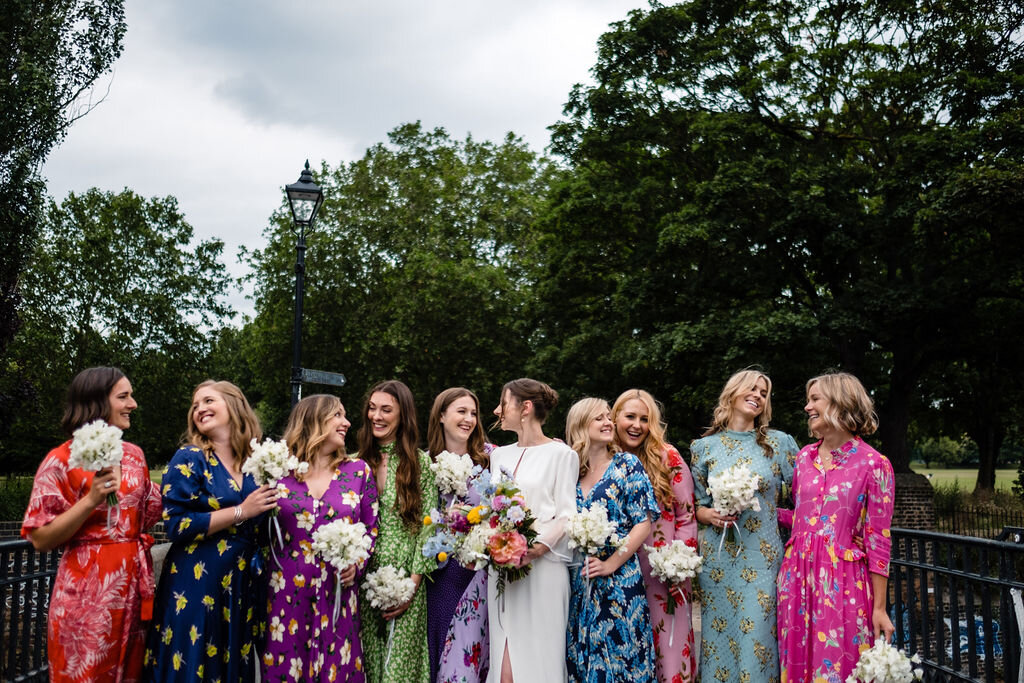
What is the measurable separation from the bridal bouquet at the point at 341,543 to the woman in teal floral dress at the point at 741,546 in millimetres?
2148

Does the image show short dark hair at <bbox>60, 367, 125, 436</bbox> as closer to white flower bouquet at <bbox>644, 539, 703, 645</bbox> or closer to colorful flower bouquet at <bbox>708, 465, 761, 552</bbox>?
white flower bouquet at <bbox>644, 539, 703, 645</bbox>

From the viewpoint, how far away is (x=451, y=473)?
16.4 ft

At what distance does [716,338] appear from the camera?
18.1 metres

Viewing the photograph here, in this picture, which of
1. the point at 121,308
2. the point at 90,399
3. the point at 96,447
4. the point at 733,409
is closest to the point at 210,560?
the point at 96,447

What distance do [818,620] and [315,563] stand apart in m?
2.82

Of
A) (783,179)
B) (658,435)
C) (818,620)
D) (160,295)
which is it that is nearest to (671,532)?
(658,435)

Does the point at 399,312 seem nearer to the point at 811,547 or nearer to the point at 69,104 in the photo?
the point at 69,104

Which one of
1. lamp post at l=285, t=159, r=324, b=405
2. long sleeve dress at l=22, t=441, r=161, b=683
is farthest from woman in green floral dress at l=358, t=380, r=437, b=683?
lamp post at l=285, t=159, r=324, b=405

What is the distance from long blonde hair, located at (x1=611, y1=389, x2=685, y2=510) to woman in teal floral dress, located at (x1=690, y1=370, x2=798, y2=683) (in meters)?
0.25

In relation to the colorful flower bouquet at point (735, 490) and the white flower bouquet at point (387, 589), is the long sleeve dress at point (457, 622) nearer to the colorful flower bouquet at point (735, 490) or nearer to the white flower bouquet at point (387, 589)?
the white flower bouquet at point (387, 589)

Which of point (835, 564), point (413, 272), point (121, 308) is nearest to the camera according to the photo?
point (835, 564)

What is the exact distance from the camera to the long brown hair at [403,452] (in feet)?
16.7

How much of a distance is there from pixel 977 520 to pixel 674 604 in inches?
740

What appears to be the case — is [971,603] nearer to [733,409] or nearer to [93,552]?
[733,409]
